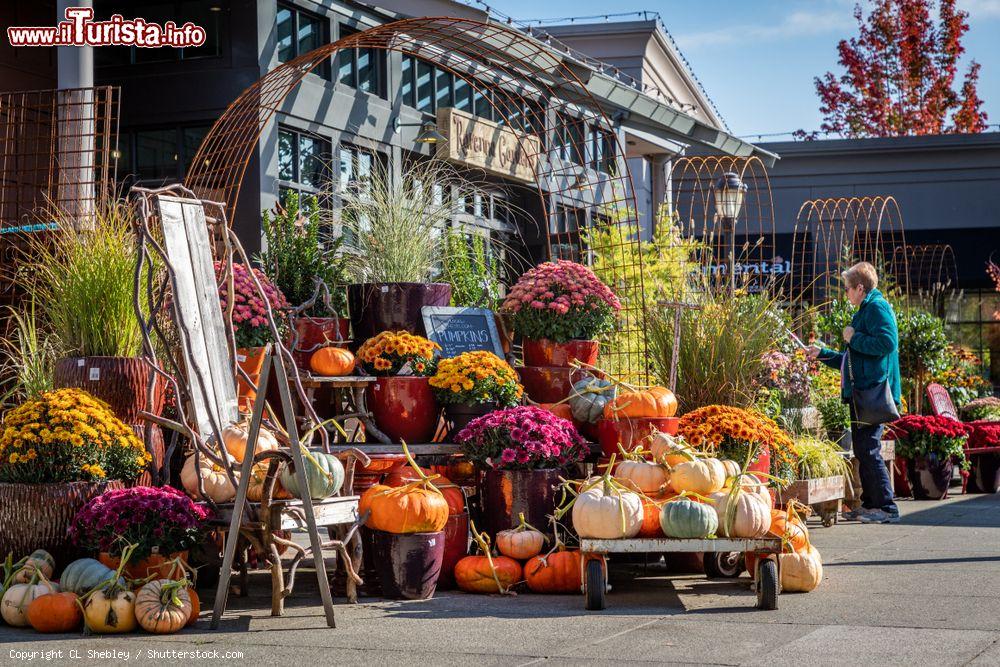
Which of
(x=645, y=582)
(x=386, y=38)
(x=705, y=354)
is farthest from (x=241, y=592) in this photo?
(x=386, y=38)

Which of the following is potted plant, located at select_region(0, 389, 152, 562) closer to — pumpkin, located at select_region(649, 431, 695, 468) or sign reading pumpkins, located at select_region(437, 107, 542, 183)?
pumpkin, located at select_region(649, 431, 695, 468)

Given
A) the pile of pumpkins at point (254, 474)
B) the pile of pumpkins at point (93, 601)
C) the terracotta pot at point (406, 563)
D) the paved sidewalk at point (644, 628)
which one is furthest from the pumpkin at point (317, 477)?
the pile of pumpkins at point (93, 601)

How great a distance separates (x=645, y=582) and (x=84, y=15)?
6.70m

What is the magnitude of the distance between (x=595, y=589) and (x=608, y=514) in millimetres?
346

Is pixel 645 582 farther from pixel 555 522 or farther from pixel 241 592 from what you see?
pixel 241 592

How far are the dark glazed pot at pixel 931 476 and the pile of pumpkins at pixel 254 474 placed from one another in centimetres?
655

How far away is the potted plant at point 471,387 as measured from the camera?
6652 millimetres

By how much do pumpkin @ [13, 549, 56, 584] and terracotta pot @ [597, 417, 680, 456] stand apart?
2950mm

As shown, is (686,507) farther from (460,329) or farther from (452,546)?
(460,329)

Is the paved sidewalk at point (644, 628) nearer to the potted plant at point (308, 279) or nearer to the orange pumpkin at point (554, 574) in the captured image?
the orange pumpkin at point (554, 574)

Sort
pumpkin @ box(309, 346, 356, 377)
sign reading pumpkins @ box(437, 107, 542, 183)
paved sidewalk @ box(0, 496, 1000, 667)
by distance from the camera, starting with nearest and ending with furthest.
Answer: paved sidewalk @ box(0, 496, 1000, 667) → pumpkin @ box(309, 346, 356, 377) → sign reading pumpkins @ box(437, 107, 542, 183)

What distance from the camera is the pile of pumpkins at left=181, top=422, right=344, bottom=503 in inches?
209

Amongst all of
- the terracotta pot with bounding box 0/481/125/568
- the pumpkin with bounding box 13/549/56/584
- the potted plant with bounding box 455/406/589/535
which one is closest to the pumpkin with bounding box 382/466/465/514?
the potted plant with bounding box 455/406/589/535

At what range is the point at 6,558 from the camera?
519 cm
